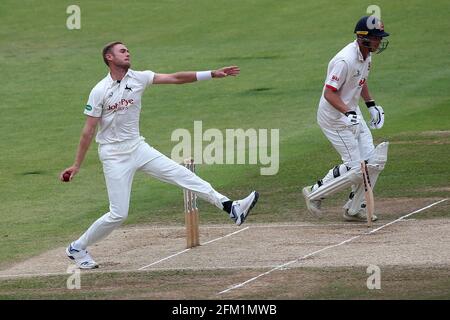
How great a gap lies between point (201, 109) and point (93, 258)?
11.5 meters

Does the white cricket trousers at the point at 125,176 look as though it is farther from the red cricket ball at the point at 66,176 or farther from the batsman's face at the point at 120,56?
the batsman's face at the point at 120,56

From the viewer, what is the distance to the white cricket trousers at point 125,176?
1296cm

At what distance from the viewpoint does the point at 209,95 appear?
2669 centimetres

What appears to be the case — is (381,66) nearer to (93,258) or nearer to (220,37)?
(220,37)

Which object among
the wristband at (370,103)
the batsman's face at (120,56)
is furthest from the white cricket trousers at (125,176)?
the wristband at (370,103)

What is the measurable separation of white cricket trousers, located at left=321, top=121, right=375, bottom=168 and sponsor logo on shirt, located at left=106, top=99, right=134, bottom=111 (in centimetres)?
305

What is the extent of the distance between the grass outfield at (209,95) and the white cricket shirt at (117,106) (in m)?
2.12

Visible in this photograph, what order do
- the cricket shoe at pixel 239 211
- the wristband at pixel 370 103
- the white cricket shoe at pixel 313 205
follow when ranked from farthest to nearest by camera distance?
the wristband at pixel 370 103, the white cricket shoe at pixel 313 205, the cricket shoe at pixel 239 211

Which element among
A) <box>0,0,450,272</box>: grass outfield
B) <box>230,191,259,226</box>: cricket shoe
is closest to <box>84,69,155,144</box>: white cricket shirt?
<box>230,191,259,226</box>: cricket shoe

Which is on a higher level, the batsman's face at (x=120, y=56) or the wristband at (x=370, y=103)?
the batsman's face at (x=120, y=56)

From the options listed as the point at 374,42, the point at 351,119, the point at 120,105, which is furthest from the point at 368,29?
the point at 120,105

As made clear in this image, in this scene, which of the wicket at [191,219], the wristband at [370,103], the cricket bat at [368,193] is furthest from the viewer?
the wristband at [370,103]

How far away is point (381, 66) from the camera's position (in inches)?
1118

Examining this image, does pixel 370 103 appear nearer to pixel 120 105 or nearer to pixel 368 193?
pixel 368 193
